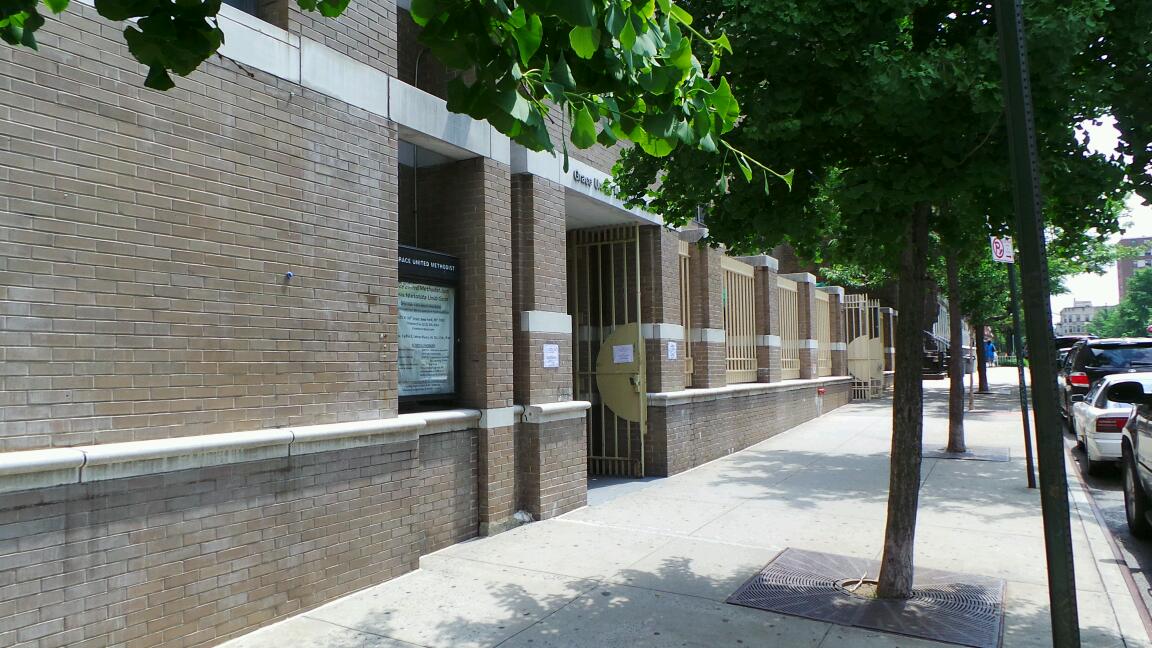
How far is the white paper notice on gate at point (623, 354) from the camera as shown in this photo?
10164 mm

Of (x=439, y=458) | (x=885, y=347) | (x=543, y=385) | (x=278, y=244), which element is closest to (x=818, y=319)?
(x=885, y=347)

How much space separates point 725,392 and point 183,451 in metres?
9.15

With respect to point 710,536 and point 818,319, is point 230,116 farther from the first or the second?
point 818,319

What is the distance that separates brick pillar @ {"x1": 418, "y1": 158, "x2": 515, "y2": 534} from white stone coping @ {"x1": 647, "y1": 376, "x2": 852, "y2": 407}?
326 centimetres

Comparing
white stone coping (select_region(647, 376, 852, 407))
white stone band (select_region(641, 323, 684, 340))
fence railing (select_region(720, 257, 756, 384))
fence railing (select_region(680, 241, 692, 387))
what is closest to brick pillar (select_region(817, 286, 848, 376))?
white stone coping (select_region(647, 376, 852, 407))

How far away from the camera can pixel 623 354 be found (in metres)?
10.2

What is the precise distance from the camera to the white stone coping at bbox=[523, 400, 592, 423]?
26.1 ft

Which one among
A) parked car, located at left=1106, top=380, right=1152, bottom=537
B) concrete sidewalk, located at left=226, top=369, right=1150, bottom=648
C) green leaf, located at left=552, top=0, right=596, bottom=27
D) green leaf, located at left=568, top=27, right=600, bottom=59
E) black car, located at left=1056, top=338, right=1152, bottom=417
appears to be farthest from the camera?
black car, located at left=1056, top=338, right=1152, bottom=417

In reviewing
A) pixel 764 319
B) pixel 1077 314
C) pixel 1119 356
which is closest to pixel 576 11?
pixel 764 319

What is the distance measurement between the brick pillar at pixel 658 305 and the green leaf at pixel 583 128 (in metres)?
7.28

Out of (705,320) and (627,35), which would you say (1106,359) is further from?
(627,35)

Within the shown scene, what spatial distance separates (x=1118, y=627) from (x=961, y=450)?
765 cm

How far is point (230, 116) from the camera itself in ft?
16.6

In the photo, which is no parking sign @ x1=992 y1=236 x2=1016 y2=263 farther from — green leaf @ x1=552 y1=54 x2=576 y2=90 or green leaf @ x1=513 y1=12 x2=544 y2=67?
green leaf @ x1=513 y1=12 x2=544 y2=67
